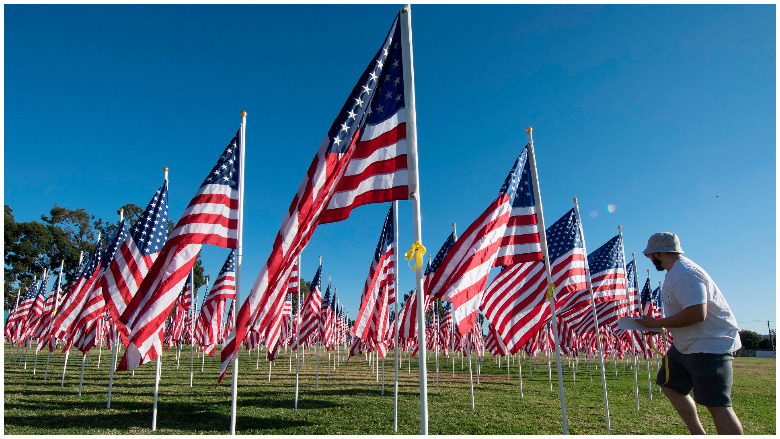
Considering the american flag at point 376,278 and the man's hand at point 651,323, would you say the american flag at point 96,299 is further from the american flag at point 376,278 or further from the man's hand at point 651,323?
the man's hand at point 651,323

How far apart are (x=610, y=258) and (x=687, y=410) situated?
10.7 metres

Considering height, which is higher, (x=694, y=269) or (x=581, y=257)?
(x=581, y=257)

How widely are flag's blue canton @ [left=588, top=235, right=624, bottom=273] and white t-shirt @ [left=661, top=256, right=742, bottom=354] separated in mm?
10714

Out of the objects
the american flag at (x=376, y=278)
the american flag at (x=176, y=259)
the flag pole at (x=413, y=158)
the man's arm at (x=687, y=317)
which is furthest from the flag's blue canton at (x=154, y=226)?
the man's arm at (x=687, y=317)

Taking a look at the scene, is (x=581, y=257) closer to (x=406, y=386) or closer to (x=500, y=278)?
(x=500, y=278)

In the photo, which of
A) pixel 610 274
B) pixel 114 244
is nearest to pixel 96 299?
pixel 114 244

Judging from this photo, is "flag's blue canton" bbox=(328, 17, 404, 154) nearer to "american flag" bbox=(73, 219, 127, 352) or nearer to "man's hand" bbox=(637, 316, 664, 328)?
"man's hand" bbox=(637, 316, 664, 328)

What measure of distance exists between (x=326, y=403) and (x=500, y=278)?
7.34 meters

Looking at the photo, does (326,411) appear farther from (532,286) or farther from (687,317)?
(687,317)

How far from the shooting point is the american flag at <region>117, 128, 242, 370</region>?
25.2 feet

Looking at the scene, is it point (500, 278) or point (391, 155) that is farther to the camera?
point (500, 278)

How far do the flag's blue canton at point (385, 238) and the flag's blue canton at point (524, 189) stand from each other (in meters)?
4.02

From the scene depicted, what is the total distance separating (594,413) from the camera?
44.3 ft

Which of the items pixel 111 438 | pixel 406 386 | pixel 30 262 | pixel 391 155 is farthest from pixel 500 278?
pixel 30 262
